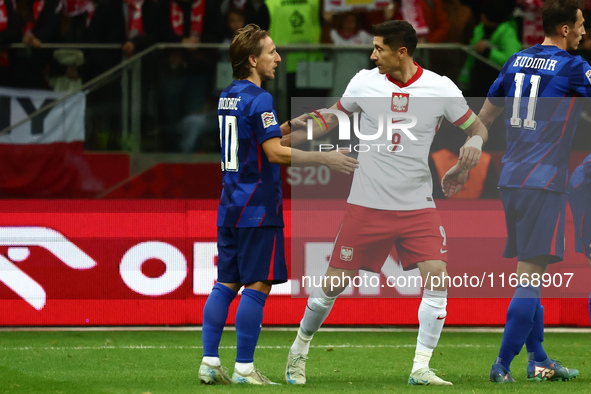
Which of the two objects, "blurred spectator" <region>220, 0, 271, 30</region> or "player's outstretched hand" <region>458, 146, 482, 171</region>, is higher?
"blurred spectator" <region>220, 0, 271, 30</region>

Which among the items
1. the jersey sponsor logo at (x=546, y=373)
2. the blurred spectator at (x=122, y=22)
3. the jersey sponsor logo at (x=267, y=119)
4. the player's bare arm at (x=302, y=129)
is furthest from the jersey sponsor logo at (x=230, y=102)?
the blurred spectator at (x=122, y=22)

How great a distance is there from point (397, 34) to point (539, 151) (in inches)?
42.5

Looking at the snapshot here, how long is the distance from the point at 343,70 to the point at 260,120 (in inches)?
161

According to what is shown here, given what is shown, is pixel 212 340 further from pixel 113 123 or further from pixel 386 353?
pixel 113 123

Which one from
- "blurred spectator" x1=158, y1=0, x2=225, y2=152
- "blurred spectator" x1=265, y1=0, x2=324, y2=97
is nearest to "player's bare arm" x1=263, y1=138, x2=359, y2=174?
"blurred spectator" x1=158, y1=0, x2=225, y2=152

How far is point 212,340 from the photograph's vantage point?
6.12m

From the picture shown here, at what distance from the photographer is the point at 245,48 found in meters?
6.18

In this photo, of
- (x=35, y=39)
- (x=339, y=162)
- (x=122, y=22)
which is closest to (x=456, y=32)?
(x=122, y=22)

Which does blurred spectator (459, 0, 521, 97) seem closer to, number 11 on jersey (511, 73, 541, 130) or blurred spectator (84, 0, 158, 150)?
blurred spectator (84, 0, 158, 150)

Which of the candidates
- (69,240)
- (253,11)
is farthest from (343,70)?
(69,240)

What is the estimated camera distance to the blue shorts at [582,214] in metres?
6.68

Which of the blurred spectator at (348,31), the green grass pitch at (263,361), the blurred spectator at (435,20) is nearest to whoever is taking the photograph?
the green grass pitch at (263,361)

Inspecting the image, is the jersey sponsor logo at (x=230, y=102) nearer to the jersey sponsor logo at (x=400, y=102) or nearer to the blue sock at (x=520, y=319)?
the jersey sponsor logo at (x=400, y=102)

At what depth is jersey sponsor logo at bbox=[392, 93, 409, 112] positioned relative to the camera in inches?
249
